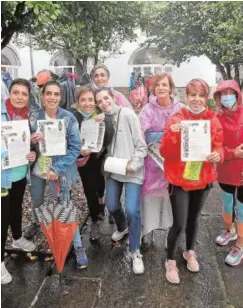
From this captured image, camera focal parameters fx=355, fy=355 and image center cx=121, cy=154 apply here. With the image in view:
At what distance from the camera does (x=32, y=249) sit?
3664mm

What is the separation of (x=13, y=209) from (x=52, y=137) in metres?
0.87

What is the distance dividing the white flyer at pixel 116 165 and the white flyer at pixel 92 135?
0.21m

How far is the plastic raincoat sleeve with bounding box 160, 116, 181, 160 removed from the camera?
2891 mm

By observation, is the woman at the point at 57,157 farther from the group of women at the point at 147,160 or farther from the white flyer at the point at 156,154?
the white flyer at the point at 156,154

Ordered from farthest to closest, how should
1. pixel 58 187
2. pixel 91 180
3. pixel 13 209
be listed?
pixel 91 180
pixel 13 209
pixel 58 187

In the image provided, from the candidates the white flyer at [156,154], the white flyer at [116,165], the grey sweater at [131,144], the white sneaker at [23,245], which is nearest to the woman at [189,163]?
the white flyer at [156,154]

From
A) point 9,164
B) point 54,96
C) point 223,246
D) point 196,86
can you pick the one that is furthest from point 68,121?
point 223,246

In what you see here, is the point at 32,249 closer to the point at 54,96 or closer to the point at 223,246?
the point at 54,96

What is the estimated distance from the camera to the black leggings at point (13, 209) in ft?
9.98

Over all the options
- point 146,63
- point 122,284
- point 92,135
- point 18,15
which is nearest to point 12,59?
point 146,63

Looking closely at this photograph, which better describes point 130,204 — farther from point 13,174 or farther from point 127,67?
point 127,67

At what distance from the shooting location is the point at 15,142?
3000mm

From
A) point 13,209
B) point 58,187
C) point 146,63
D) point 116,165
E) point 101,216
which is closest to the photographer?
point 116,165

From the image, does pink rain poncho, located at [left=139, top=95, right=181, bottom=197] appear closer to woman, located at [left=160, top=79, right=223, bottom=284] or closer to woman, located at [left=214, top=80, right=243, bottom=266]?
woman, located at [left=160, top=79, right=223, bottom=284]
